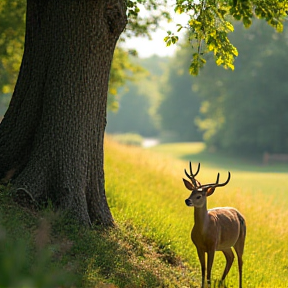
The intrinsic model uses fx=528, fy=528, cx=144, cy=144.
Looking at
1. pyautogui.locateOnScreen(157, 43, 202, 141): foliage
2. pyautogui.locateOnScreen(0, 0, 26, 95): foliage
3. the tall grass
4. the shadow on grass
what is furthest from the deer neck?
pyautogui.locateOnScreen(157, 43, 202, 141): foliage

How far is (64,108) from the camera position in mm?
7488

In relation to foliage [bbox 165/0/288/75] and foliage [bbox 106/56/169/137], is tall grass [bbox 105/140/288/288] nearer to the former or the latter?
foliage [bbox 165/0/288/75]

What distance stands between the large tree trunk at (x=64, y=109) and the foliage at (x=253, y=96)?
42.5m

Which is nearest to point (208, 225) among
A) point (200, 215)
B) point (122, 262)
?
point (200, 215)

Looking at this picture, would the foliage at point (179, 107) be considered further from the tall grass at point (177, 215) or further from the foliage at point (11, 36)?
the tall grass at point (177, 215)

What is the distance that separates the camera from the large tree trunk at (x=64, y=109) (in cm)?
732

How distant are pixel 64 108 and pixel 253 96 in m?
44.5

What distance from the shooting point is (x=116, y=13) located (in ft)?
25.5

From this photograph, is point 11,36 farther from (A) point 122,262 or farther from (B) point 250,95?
(B) point 250,95

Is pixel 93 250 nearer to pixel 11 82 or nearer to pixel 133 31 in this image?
pixel 133 31

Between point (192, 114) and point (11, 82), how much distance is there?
184 feet

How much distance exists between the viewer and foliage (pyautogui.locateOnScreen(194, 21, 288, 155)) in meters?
49.2

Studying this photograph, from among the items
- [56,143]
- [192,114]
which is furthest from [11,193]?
[192,114]

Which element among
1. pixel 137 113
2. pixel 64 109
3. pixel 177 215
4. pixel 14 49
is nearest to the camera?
pixel 64 109
